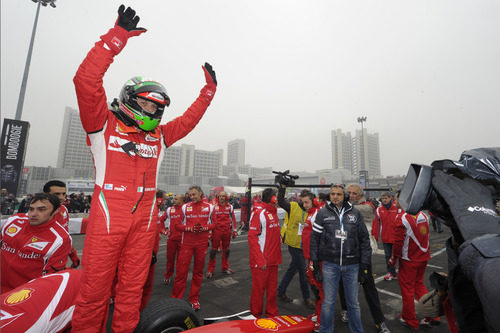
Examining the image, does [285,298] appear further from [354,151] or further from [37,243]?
[354,151]

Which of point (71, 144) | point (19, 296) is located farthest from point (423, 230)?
point (71, 144)

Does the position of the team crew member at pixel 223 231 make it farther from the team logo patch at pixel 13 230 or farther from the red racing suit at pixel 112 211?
the red racing suit at pixel 112 211

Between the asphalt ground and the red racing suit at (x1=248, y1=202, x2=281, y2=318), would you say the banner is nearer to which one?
the asphalt ground

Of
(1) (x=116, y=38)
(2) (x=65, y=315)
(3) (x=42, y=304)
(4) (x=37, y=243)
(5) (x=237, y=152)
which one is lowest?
(2) (x=65, y=315)

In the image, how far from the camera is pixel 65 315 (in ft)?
5.62

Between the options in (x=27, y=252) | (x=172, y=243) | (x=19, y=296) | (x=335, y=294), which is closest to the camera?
(x=19, y=296)

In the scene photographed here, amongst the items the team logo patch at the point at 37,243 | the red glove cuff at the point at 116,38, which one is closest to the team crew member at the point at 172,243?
the team logo patch at the point at 37,243

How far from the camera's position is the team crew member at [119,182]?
1.78 m

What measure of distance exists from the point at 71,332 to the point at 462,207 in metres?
2.50

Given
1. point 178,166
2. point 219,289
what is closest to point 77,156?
point 178,166

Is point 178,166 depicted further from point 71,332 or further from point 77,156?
point 71,332

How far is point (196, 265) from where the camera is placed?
14.6ft

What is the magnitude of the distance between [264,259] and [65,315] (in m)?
2.60

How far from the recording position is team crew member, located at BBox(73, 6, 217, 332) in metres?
1.78
